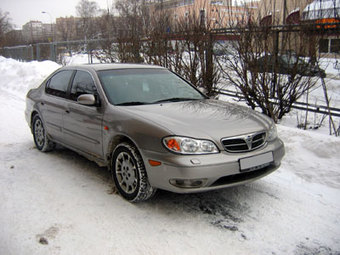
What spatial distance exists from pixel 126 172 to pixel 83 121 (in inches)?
43.6

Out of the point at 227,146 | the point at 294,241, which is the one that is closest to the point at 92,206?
the point at 227,146

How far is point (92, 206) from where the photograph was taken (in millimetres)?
3922

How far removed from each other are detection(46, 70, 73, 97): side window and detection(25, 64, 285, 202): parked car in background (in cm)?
2

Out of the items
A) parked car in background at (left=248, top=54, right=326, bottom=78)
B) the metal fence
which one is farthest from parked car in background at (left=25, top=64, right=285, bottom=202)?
the metal fence

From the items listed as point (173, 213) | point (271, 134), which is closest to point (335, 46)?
point (271, 134)

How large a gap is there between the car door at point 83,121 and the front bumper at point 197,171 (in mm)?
1052

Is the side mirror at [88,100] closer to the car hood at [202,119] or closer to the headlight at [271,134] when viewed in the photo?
the car hood at [202,119]

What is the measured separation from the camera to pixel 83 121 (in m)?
4.64

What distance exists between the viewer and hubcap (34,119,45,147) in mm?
5973

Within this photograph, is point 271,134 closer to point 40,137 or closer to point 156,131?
point 156,131

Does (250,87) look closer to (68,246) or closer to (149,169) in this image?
(149,169)

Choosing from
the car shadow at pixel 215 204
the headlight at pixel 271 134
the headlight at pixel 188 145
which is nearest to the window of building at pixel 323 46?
the headlight at pixel 271 134

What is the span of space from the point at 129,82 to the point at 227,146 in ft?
5.86

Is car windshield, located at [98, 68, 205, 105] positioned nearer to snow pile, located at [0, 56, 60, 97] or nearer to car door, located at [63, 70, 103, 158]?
car door, located at [63, 70, 103, 158]
